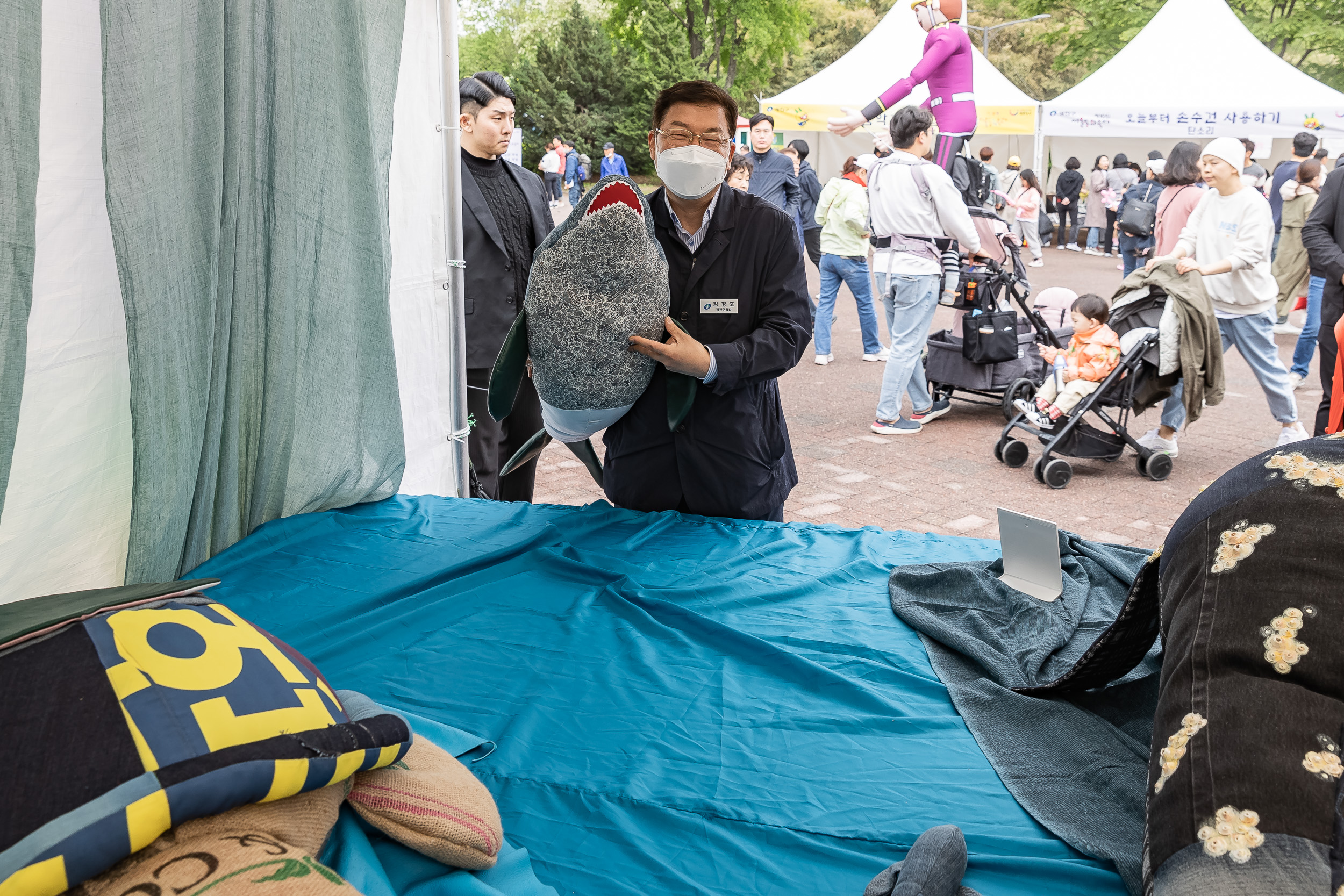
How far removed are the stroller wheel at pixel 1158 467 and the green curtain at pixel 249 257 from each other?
12.8ft

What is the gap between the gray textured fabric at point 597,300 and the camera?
2230 mm

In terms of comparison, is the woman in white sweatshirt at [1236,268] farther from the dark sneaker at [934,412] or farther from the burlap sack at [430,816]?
the burlap sack at [430,816]

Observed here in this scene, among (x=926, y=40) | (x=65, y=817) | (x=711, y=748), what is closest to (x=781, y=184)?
(x=926, y=40)

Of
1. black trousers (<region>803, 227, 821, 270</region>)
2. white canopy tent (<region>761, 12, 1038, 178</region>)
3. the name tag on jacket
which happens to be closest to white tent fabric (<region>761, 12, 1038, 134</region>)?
white canopy tent (<region>761, 12, 1038, 178</region>)

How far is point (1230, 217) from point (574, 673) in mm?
4894

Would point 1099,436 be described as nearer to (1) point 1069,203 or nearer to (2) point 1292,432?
(2) point 1292,432

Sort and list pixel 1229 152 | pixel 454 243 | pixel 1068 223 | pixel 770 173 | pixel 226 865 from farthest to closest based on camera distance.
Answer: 1. pixel 1068 223
2. pixel 770 173
3. pixel 1229 152
4. pixel 454 243
5. pixel 226 865

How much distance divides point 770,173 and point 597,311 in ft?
17.2

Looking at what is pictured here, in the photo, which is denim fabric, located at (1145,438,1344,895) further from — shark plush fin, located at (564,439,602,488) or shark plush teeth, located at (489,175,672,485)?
shark plush fin, located at (564,439,602,488)

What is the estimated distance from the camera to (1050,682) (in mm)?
1842

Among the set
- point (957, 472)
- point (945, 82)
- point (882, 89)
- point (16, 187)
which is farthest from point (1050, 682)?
point (882, 89)

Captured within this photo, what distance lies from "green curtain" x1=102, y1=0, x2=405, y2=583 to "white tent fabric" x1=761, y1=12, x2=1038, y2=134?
1266 cm

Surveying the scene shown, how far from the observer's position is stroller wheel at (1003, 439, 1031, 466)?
5.20 meters

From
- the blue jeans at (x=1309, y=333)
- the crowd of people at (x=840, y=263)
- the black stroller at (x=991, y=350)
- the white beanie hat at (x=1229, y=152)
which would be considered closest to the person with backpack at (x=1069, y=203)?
the crowd of people at (x=840, y=263)
